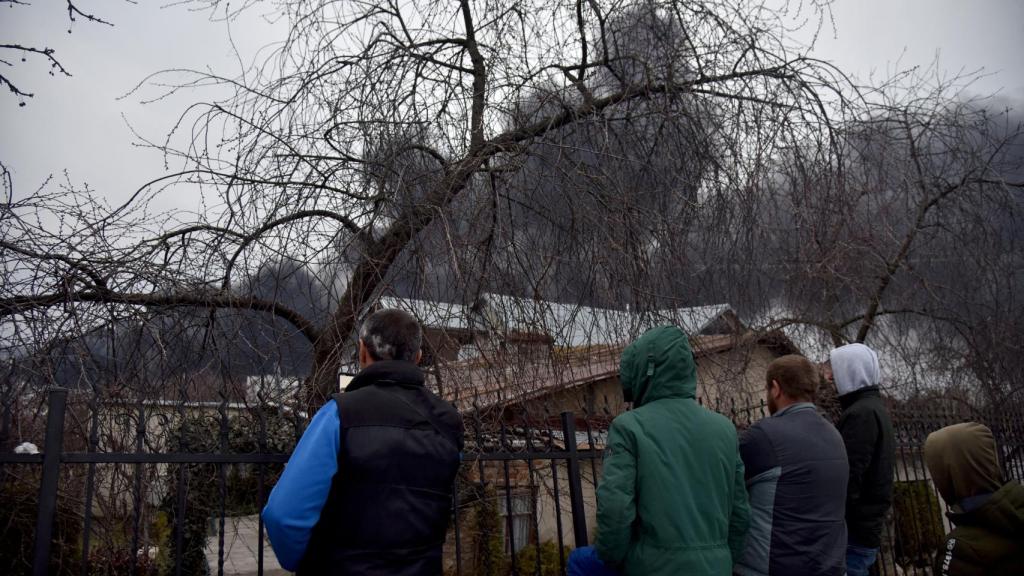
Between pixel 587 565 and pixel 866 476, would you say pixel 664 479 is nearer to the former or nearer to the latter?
pixel 587 565

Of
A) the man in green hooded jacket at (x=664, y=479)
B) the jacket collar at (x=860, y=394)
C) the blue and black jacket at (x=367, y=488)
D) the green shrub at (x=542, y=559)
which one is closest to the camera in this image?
the blue and black jacket at (x=367, y=488)

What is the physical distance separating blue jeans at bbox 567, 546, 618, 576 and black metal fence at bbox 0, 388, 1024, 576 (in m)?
0.38

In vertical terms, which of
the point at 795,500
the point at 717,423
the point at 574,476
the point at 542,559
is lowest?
the point at 542,559

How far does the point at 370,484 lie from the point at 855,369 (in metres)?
2.49

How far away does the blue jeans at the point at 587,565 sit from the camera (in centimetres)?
244

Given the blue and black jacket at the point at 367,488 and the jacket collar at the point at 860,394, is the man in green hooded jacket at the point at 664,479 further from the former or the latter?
the jacket collar at the point at 860,394

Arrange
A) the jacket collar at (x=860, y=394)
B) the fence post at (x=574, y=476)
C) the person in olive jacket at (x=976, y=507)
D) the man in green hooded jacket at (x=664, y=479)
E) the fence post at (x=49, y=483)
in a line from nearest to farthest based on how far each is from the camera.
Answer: the fence post at (x=49, y=483) < the man in green hooded jacket at (x=664, y=479) < the person in olive jacket at (x=976, y=507) < the fence post at (x=574, y=476) < the jacket collar at (x=860, y=394)

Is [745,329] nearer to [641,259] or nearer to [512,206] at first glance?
[641,259]

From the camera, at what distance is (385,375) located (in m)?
2.21

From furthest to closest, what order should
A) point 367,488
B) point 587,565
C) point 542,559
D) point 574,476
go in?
point 542,559
point 574,476
point 587,565
point 367,488

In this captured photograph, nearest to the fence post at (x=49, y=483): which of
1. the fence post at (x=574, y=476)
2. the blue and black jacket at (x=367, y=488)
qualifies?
the blue and black jacket at (x=367, y=488)

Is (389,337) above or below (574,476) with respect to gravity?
above

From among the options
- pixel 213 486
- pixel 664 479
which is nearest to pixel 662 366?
pixel 664 479

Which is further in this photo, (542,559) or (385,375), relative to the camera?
(542,559)
